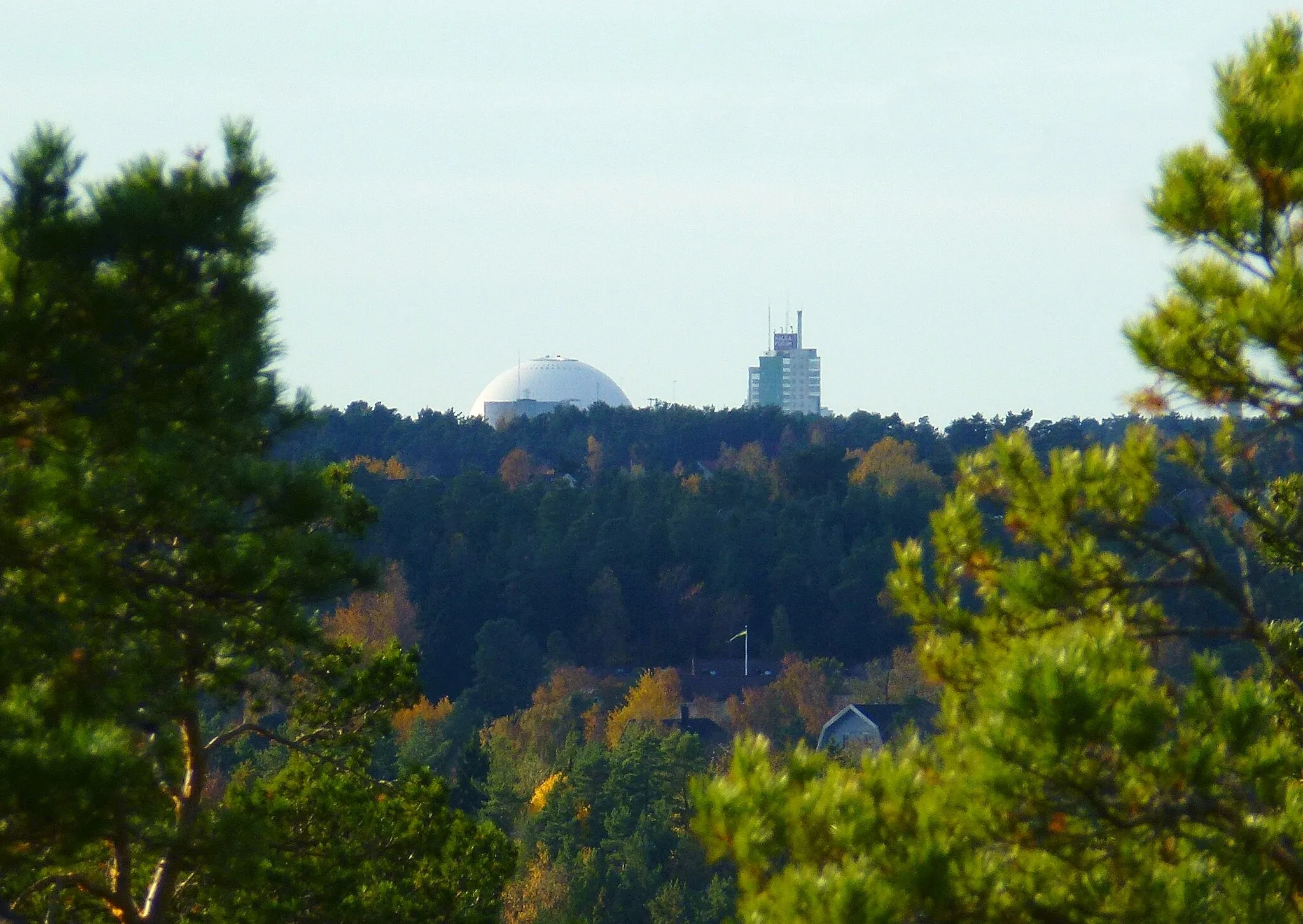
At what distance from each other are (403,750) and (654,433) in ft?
156

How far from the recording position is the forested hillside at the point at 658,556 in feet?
211

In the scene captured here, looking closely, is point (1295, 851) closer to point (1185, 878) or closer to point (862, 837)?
point (1185, 878)

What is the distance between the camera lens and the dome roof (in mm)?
112312

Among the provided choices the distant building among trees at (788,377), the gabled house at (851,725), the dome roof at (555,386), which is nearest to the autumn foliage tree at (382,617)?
the gabled house at (851,725)

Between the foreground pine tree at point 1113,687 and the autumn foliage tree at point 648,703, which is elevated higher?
the foreground pine tree at point 1113,687

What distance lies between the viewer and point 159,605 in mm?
7621

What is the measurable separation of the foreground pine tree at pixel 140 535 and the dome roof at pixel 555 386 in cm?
10222

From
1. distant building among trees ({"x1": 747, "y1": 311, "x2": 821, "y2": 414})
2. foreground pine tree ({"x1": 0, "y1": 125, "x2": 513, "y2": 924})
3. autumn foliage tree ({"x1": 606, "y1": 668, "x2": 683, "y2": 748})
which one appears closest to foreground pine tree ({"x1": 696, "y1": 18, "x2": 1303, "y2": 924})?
foreground pine tree ({"x1": 0, "y1": 125, "x2": 513, "y2": 924})

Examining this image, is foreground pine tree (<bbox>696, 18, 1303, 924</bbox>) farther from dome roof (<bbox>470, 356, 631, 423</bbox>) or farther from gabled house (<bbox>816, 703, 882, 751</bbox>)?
dome roof (<bbox>470, 356, 631, 423</bbox>)

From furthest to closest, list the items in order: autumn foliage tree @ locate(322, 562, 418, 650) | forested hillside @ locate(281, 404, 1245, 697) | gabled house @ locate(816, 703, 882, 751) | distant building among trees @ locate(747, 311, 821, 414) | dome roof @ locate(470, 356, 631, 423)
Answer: distant building among trees @ locate(747, 311, 821, 414), dome roof @ locate(470, 356, 631, 423), forested hillside @ locate(281, 404, 1245, 697), autumn foliage tree @ locate(322, 562, 418, 650), gabled house @ locate(816, 703, 882, 751)

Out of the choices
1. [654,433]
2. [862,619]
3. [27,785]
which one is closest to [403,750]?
[862,619]

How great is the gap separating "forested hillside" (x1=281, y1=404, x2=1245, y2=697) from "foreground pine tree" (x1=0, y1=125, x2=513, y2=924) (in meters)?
52.3

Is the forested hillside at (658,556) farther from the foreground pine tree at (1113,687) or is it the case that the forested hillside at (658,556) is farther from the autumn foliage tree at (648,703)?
the foreground pine tree at (1113,687)

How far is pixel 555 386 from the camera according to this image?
11294cm
